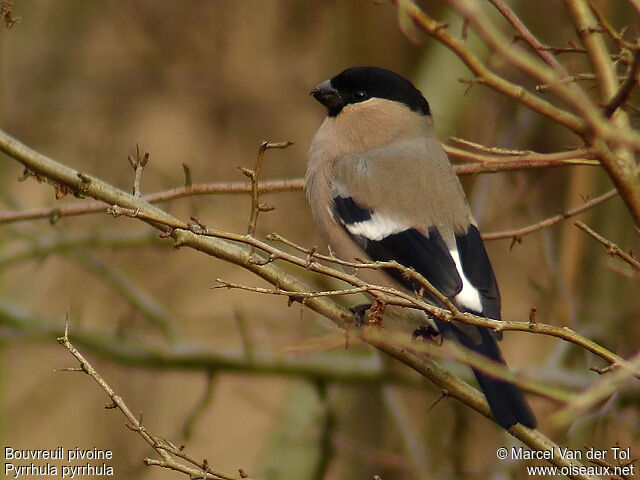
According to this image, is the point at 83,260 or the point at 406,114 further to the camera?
the point at 83,260

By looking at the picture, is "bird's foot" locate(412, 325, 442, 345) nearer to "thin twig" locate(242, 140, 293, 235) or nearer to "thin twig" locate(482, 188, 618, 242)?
"thin twig" locate(482, 188, 618, 242)

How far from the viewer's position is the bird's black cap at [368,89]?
407cm

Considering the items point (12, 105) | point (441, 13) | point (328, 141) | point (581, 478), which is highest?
point (441, 13)

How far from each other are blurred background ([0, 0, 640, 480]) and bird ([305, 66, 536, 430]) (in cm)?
50

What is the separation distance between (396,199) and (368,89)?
0.75 m

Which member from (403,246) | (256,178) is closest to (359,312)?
(403,246)

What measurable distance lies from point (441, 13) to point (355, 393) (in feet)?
8.07

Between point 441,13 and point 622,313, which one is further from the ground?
point 441,13

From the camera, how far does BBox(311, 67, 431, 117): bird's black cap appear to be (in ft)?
13.4

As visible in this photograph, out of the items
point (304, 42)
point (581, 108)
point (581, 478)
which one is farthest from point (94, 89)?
point (581, 108)

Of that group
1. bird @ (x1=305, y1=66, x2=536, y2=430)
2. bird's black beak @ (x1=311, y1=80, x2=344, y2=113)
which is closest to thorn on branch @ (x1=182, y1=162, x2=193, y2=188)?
bird @ (x1=305, y1=66, x2=536, y2=430)

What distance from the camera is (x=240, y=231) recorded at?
6594 millimetres

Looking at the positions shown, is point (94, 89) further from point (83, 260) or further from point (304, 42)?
point (83, 260)

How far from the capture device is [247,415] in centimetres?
743
